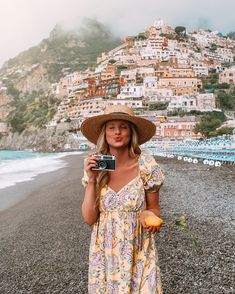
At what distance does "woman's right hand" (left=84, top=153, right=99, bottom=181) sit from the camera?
6.84 feet

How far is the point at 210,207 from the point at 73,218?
122 inches

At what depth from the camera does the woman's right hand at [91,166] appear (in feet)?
6.84

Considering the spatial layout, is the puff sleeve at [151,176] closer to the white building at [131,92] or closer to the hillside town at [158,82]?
the hillside town at [158,82]

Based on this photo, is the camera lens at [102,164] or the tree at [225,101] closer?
the camera lens at [102,164]

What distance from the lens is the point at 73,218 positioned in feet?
26.7

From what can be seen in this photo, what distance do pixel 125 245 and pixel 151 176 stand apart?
1.33 ft

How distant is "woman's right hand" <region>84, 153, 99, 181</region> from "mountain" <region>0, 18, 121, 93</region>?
6423 inches

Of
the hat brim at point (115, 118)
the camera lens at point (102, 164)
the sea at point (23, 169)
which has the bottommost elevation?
the sea at point (23, 169)

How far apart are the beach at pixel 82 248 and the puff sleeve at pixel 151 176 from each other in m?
2.09

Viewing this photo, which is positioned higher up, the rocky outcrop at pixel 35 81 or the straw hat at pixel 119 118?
the rocky outcrop at pixel 35 81

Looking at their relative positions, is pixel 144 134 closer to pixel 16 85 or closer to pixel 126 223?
pixel 126 223

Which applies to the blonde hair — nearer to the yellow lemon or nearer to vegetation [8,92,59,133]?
the yellow lemon

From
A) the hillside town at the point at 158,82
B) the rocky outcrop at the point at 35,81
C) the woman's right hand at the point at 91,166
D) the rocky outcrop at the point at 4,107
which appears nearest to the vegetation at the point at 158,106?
the hillside town at the point at 158,82

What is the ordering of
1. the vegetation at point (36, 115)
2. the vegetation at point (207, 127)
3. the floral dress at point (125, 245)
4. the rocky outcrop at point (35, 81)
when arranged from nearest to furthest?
the floral dress at point (125, 245) → the vegetation at point (207, 127) → the vegetation at point (36, 115) → the rocky outcrop at point (35, 81)
